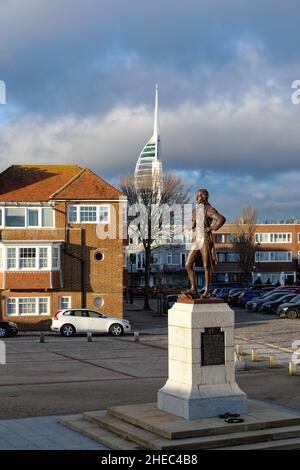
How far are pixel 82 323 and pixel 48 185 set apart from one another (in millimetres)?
9839

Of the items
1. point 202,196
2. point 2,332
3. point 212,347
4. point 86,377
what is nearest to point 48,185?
point 2,332

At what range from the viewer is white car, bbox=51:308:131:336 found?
119 ft

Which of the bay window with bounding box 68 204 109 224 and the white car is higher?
the bay window with bounding box 68 204 109 224

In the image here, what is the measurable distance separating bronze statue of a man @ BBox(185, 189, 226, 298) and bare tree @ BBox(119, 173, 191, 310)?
38.7 meters

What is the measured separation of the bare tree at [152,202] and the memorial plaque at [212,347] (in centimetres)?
4000

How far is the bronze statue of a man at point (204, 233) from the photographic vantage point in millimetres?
15328

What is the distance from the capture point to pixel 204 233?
1535 cm

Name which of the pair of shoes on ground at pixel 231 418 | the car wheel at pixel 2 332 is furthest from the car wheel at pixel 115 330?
the pair of shoes on ground at pixel 231 418

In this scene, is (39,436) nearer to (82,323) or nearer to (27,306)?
(82,323)

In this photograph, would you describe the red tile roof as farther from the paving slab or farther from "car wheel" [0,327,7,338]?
the paving slab

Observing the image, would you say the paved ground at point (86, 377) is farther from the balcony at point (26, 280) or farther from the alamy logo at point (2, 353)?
the balcony at point (26, 280)

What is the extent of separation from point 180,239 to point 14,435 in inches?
1814

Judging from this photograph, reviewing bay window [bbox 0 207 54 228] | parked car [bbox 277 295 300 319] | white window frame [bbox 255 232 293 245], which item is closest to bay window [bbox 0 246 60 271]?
bay window [bbox 0 207 54 228]

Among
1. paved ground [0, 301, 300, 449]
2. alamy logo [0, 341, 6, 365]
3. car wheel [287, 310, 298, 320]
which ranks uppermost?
car wheel [287, 310, 298, 320]
